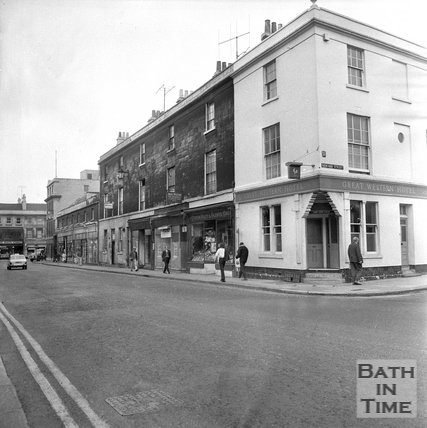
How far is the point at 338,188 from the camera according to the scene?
16.3 m

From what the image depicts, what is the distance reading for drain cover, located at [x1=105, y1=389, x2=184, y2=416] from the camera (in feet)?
13.6

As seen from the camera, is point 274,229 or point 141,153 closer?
point 274,229

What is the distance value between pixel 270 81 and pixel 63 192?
58.9 meters

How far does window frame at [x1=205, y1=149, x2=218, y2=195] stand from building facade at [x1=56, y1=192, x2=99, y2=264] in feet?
76.3

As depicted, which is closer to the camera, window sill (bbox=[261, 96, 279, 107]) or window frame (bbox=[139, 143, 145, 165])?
window sill (bbox=[261, 96, 279, 107])

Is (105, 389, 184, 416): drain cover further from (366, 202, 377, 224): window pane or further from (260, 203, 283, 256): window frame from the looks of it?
(366, 202, 377, 224): window pane

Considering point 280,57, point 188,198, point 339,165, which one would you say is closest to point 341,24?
point 280,57

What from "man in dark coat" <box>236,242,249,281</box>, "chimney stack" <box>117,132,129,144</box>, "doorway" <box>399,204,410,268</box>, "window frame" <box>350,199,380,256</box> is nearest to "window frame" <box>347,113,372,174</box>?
"window frame" <box>350,199,380,256</box>

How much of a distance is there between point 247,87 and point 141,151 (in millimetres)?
14893

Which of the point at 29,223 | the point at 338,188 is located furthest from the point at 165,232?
the point at 29,223

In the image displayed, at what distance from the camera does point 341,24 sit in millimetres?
16984

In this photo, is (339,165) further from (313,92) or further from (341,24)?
(341,24)

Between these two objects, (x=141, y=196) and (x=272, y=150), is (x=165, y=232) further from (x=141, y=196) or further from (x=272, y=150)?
(x=272, y=150)

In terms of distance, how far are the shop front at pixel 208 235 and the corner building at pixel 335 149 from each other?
2.00 meters
